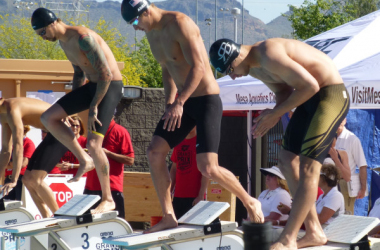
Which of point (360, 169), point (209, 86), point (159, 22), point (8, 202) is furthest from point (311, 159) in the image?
point (8, 202)

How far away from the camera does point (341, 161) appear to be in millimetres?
7531

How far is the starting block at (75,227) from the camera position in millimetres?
5609

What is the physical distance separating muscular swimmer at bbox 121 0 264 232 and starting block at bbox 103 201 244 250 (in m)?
0.18

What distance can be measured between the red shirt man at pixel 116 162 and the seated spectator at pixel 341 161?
2.49 metres

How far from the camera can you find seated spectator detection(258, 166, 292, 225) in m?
6.99

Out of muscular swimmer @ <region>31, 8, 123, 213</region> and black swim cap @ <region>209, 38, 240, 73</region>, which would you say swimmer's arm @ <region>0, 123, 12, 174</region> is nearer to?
muscular swimmer @ <region>31, 8, 123, 213</region>

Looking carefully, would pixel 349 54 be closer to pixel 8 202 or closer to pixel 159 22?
pixel 159 22

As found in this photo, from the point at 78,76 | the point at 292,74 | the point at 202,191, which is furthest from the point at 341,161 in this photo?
the point at 292,74

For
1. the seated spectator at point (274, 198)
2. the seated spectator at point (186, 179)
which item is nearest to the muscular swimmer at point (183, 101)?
the seated spectator at point (186, 179)

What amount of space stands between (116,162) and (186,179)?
0.94 meters

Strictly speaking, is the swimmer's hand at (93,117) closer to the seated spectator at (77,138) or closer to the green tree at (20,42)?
the seated spectator at (77,138)

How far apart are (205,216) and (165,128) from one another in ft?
2.84

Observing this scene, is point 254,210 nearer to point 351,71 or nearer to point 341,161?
point 341,161

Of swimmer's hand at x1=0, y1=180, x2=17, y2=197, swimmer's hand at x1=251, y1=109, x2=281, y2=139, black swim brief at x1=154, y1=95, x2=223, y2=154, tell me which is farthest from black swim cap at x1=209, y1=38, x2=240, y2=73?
swimmer's hand at x1=0, y1=180, x2=17, y2=197
